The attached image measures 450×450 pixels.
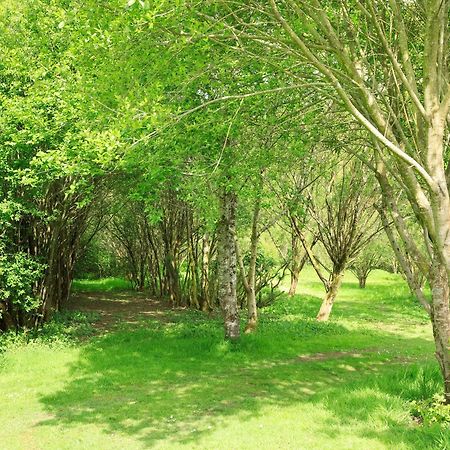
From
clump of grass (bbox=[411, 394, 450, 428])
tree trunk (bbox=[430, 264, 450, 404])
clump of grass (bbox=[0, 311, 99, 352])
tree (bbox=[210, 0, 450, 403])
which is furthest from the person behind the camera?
clump of grass (bbox=[0, 311, 99, 352])

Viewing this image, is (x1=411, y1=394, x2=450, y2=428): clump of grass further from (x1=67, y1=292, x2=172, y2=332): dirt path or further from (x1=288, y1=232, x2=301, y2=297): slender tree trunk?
(x1=288, y1=232, x2=301, y2=297): slender tree trunk

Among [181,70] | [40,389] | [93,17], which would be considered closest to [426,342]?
[40,389]

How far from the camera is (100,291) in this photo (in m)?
42.6

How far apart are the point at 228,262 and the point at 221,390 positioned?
514cm

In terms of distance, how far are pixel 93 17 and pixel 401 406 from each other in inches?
349

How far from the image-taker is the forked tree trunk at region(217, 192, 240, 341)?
16.3 metres

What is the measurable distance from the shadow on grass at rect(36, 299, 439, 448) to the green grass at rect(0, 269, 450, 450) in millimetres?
35

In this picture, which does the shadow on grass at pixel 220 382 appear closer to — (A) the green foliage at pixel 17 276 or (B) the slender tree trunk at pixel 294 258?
(A) the green foliage at pixel 17 276

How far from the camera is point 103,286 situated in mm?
45562

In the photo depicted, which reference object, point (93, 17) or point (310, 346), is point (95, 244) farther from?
point (93, 17)

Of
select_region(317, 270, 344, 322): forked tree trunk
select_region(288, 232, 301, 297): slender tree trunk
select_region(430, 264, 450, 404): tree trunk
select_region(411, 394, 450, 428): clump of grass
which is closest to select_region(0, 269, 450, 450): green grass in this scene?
select_region(411, 394, 450, 428): clump of grass

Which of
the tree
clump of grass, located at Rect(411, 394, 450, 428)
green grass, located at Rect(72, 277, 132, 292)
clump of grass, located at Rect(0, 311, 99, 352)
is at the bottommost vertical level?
green grass, located at Rect(72, 277, 132, 292)

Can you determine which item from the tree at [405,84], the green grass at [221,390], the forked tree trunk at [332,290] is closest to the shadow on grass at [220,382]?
the green grass at [221,390]

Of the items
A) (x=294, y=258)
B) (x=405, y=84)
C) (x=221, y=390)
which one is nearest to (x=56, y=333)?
(x=221, y=390)
